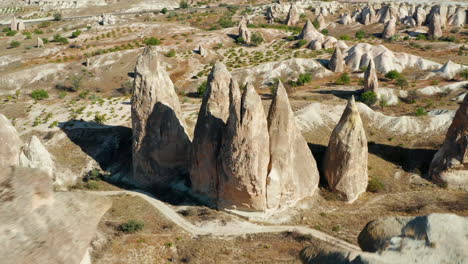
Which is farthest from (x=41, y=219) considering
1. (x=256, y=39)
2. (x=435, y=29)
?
(x=435, y=29)

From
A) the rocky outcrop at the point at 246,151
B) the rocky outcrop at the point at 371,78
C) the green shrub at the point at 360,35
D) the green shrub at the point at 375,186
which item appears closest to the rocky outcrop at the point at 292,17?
the green shrub at the point at 360,35

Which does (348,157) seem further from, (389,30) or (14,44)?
(14,44)

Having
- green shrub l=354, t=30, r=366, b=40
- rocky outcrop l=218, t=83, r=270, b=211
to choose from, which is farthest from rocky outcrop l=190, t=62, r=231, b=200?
green shrub l=354, t=30, r=366, b=40

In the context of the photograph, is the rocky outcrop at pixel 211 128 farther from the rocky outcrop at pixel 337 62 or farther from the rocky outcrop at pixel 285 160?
the rocky outcrop at pixel 337 62

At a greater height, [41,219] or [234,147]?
[41,219]

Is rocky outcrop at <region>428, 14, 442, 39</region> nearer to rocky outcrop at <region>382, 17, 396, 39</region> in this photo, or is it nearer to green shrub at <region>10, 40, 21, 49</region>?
rocky outcrop at <region>382, 17, 396, 39</region>

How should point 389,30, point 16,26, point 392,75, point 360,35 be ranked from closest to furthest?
point 392,75, point 389,30, point 360,35, point 16,26

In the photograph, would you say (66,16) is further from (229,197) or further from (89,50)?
Answer: (229,197)
